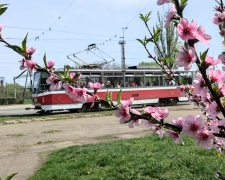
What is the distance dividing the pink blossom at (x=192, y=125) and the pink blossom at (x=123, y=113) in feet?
1.01

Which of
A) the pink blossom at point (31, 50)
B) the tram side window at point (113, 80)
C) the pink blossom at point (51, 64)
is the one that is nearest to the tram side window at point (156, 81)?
the tram side window at point (113, 80)

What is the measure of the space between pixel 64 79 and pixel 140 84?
59.0 ft

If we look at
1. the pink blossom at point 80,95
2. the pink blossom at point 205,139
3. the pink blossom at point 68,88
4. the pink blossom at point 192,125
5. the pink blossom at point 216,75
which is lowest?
the pink blossom at point 205,139

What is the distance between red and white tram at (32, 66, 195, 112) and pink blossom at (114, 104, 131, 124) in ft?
45.7

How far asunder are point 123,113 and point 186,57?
0.50 m

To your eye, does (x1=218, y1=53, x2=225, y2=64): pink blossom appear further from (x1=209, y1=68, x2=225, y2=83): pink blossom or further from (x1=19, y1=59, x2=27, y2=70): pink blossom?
(x1=19, y1=59, x2=27, y2=70): pink blossom

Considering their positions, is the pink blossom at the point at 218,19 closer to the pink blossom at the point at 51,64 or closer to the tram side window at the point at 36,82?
the pink blossom at the point at 51,64

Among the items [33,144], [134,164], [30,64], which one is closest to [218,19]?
[30,64]

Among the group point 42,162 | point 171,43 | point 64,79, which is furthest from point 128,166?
point 171,43

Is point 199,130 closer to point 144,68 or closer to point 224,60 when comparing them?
point 224,60

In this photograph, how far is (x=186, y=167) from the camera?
4.32 meters

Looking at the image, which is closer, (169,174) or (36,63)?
(36,63)

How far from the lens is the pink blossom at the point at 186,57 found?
3.55 feet

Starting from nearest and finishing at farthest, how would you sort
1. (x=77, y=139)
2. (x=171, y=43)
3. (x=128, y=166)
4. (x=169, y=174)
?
1. (x=169, y=174)
2. (x=128, y=166)
3. (x=77, y=139)
4. (x=171, y=43)
